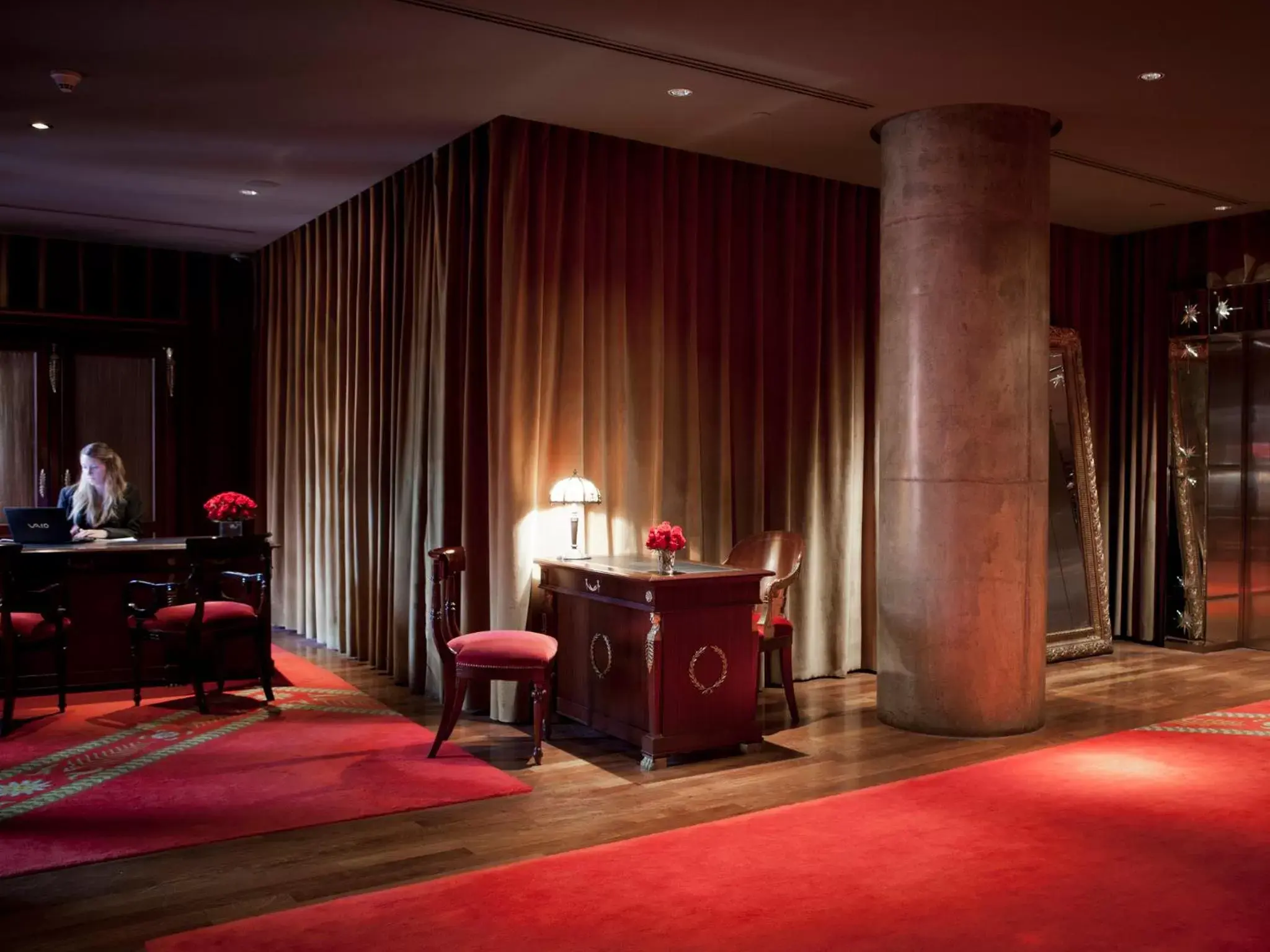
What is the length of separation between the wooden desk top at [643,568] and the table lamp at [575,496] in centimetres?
8

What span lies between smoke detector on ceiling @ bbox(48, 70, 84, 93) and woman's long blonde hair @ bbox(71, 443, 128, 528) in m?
2.73

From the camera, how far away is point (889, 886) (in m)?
3.86

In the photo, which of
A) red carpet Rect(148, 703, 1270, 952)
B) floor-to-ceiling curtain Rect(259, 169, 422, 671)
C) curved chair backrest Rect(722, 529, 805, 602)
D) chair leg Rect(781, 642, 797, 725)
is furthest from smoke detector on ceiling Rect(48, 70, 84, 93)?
chair leg Rect(781, 642, 797, 725)

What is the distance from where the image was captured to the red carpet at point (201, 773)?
4.39 m

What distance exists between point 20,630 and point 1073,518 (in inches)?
282

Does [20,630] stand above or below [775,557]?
below

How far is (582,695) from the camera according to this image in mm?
6070

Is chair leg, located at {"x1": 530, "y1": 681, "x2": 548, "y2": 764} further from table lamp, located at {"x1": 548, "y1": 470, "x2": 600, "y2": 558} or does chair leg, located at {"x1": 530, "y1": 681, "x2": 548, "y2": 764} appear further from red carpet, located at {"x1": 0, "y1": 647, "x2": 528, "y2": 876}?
table lamp, located at {"x1": 548, "y1": 470, "x2": 600, "y2": 558}

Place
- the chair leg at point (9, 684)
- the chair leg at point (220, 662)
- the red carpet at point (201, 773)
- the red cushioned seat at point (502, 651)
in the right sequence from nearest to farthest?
the red carpet at point (201, 773), the red cushioned seat at point (502, 651), the chair leg at point (9, 684), the chair leg at point (220, 662)

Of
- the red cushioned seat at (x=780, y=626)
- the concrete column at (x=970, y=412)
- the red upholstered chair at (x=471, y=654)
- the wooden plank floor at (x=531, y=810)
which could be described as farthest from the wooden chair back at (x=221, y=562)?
the concrete column at (x=970, y=412)

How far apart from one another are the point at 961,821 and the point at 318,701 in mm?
3767

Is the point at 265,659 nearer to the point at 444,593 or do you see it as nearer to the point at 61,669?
the point at 61,669

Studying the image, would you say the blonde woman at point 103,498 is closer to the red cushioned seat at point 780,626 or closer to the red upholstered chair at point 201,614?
the red upholstered chair at point 201,614

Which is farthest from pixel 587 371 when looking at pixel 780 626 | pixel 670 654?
pixel 670 654
